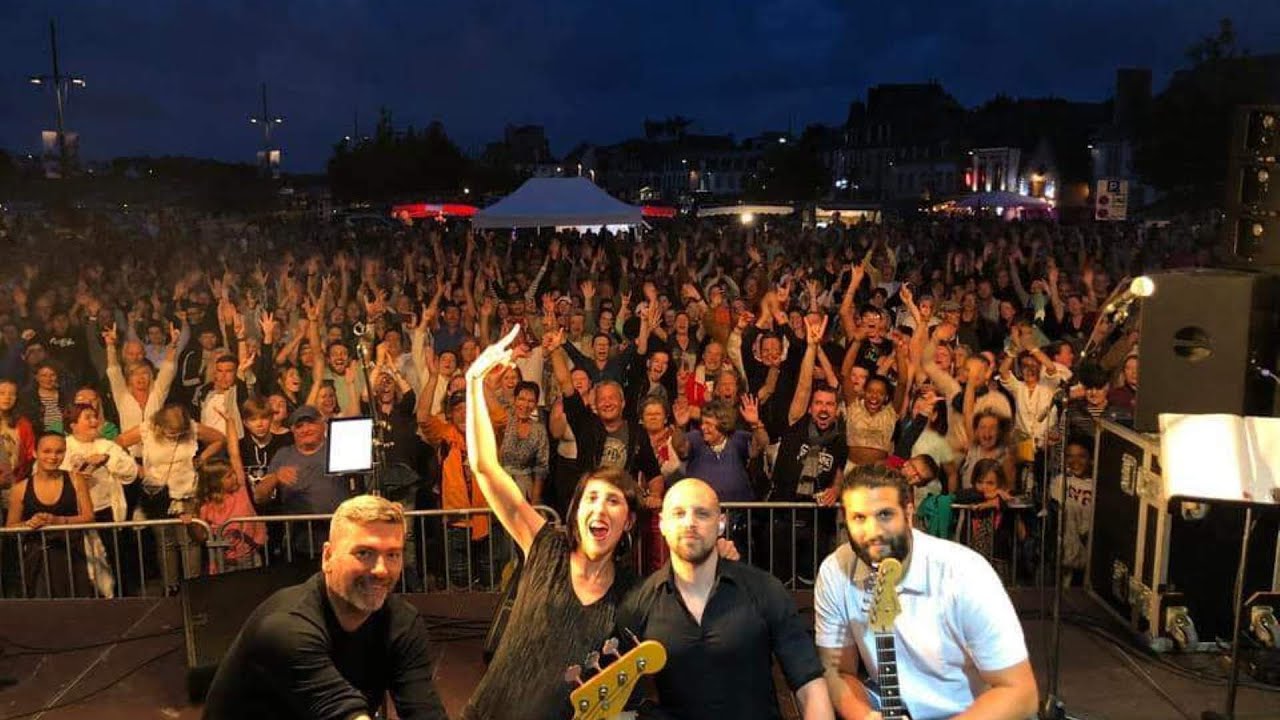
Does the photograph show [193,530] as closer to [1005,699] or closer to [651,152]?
[1005,699]

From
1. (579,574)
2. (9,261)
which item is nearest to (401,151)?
(9,261)

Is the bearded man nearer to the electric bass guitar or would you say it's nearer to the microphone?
the electric bass guitar

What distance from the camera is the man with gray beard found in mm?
2818

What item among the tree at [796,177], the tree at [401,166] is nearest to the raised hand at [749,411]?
the tree at [401,166]

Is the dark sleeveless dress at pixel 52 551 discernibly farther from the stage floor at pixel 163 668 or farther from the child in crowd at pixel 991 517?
the child in crowd at pixel 991 517

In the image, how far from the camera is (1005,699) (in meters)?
3.32

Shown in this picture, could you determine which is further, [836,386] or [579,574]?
[836,386]

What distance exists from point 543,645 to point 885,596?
3.64 ft

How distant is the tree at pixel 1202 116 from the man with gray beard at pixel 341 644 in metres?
31.8

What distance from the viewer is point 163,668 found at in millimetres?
5465

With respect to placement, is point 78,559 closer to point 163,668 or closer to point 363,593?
point 163,668

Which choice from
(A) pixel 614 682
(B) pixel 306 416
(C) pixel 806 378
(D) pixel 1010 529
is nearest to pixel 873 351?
(C) pixel 806 378

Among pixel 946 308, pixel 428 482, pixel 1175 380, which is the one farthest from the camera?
pixel 946 308

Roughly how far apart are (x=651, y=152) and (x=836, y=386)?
341 feet
